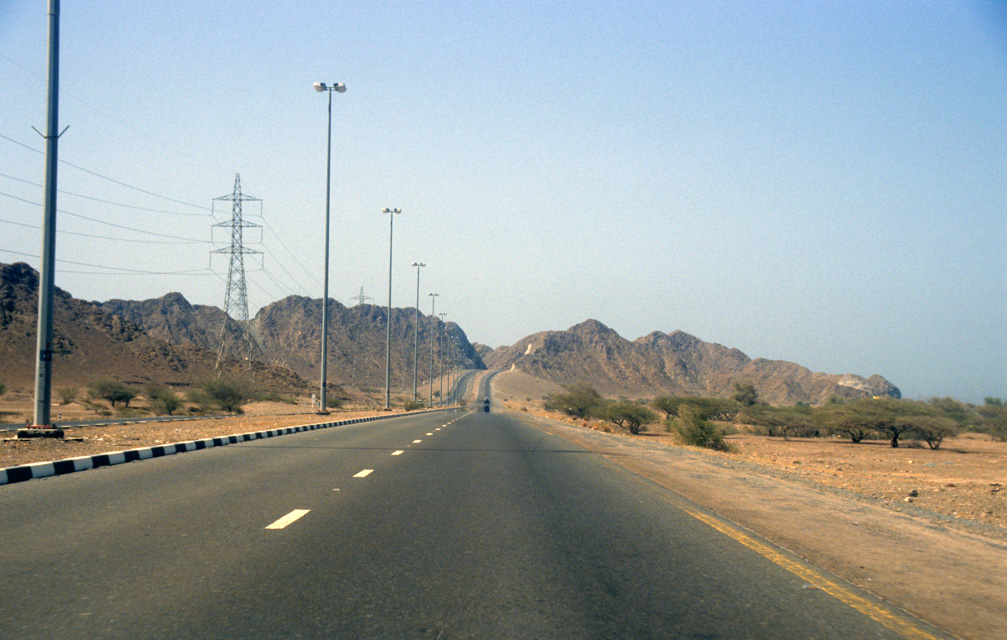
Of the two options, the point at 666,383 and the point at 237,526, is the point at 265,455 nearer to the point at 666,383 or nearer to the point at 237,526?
the point at 237,526

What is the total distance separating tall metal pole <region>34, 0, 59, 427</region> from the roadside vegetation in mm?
24442

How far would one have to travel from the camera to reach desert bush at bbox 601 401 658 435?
56.8m

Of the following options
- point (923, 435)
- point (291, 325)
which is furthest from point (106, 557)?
point (291, 325)

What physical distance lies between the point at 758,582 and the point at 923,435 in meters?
42.4

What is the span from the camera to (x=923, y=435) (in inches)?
1683

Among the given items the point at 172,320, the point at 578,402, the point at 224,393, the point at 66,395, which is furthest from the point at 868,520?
the point at 172,320

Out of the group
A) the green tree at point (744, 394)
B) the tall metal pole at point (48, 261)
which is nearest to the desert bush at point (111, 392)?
the tall metal pole at point (48, 261)

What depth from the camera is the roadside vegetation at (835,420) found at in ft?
122

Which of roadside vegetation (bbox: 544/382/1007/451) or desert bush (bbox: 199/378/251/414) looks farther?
desert bush (bbox: 199/378/251/414)

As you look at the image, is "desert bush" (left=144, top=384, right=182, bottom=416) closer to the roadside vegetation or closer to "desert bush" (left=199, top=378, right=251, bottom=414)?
"desert bush" (left=199, top=378, right=251, bottom=414)

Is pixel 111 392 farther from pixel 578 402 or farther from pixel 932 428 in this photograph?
pixel 932 428

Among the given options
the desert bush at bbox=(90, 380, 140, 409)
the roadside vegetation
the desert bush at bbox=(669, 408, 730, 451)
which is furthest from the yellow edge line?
the desert bush at bbox=(90, 380, 140, 409)

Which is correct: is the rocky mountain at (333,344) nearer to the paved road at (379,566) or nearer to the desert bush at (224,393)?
the desert bush at (224,393)

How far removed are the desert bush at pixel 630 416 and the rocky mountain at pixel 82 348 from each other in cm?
4669
